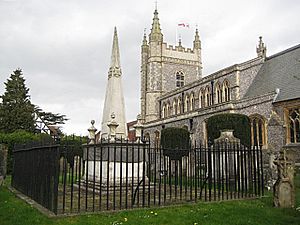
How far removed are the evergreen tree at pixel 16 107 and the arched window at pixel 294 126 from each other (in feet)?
82.7

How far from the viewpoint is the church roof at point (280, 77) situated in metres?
22.5

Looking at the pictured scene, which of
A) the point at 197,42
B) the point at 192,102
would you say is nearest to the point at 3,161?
the point at 192,102

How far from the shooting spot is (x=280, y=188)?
814cm

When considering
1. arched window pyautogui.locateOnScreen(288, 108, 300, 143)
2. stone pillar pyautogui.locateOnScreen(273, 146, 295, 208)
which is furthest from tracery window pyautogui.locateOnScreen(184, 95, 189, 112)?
stone pillar pyautogui.locateOnScreen(273, 146, 295, 208)

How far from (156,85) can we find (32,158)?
3966cm

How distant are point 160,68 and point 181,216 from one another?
43.8 m

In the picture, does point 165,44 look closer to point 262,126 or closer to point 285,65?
point 285,65

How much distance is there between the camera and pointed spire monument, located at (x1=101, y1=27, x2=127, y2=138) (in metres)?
12.6

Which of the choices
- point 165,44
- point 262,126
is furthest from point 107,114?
point 165,44

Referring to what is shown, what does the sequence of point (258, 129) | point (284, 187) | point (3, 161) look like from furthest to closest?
point (258, 129) → point (3, 161) → point (284, 187)

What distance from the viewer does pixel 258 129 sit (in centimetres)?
2367

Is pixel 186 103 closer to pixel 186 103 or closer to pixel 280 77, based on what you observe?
pixel 186 103

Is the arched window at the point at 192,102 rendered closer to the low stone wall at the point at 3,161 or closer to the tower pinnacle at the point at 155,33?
the tower pinnacle at the point at 155,33

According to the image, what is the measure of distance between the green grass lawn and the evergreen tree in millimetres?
26923
